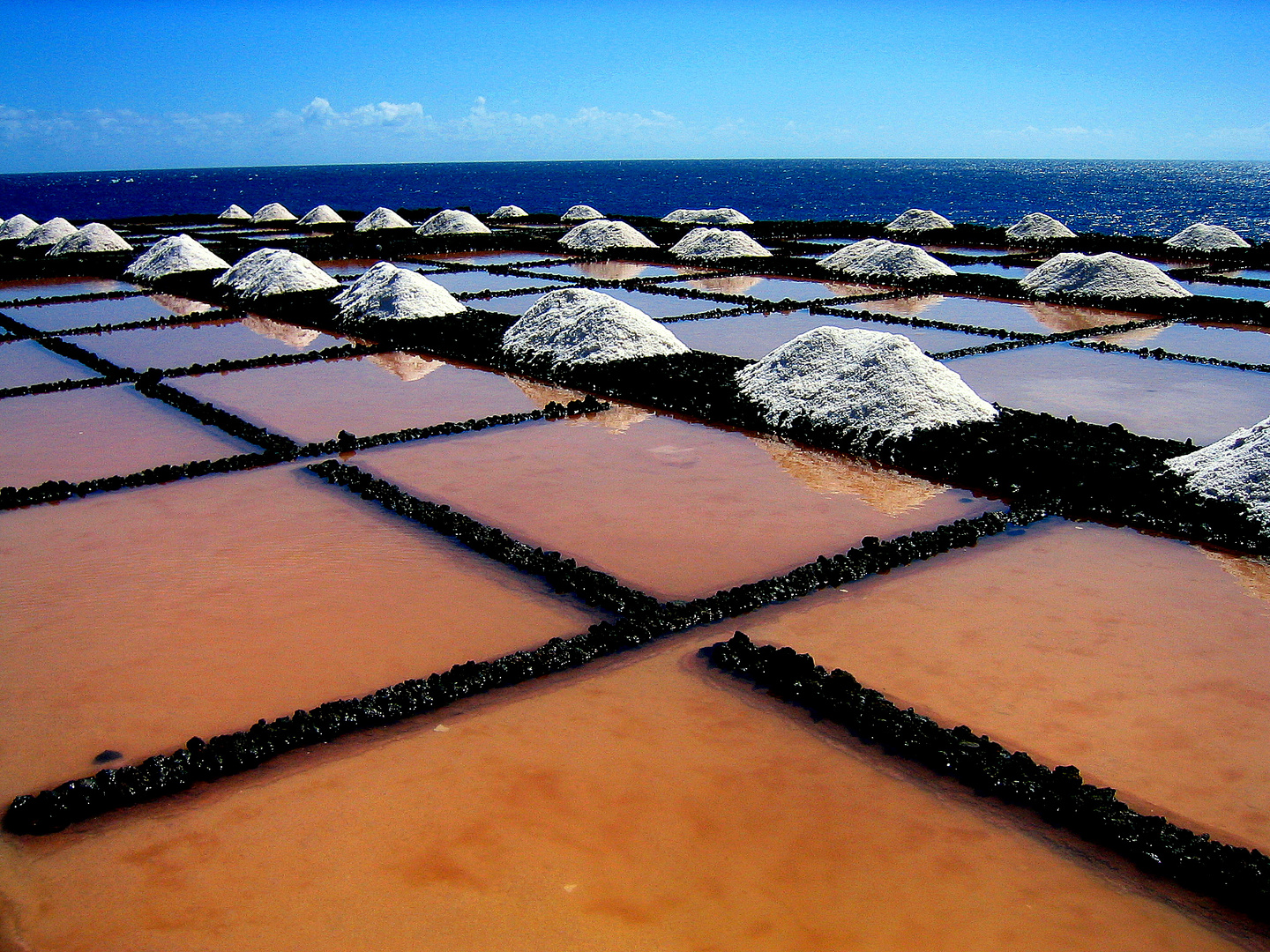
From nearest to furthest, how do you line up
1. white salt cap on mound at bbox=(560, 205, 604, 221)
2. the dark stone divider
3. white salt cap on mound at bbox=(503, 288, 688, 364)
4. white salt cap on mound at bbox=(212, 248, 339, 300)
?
1. the dark stone divider
2. white salt cap on mound at bbox=(503, 288, 688, 364)
3. white salt cap on mound at bbox=(212, 248, 339, 300)
4. white salt cap on mound at bbox=(560, 205, 604, 221)

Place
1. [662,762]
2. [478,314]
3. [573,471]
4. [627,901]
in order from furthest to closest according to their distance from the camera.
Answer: [478,314] < [573,471] < [662,762] < [627,901]

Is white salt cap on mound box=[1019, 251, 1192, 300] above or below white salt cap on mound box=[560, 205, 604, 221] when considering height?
below

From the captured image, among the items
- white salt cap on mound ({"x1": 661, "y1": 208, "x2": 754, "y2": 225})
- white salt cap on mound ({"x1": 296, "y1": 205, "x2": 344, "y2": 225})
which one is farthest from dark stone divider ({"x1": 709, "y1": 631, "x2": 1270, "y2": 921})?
white salt cap on mound ({"x1": 296, "y1": 205, "x2": 344, "y2": 225})

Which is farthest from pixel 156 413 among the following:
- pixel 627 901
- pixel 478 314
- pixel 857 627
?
pixel 627 901

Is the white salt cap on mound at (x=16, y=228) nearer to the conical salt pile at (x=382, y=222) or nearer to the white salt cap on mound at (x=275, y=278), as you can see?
the conical salt pile at (x=382, y=222)

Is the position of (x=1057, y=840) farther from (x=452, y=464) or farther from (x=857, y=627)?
(x=452, y=464)

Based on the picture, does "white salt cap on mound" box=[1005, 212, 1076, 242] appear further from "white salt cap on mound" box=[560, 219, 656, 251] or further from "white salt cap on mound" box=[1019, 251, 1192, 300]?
"white salt cap on mound" box=[560, 219, 656, 251]

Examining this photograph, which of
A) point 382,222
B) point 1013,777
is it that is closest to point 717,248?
point 382,222
